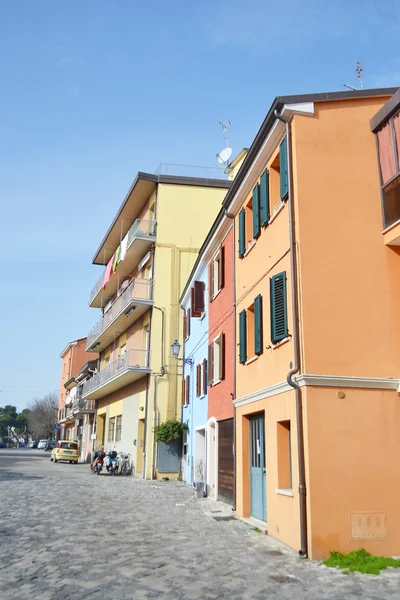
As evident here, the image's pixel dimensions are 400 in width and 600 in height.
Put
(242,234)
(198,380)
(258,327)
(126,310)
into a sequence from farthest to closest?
(126,310), (198,380), (242,234), (258,327)

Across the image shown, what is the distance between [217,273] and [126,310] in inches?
447

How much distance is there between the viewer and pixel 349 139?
10.5 metres

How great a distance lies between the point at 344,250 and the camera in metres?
9.88

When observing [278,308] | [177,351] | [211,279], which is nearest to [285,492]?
[278,308]

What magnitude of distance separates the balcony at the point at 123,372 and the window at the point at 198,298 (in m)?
6.50

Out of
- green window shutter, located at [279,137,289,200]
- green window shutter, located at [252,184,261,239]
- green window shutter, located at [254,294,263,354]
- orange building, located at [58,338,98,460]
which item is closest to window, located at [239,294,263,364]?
green window shutter, located at [254,294,263,354]

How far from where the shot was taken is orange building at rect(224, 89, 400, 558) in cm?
872

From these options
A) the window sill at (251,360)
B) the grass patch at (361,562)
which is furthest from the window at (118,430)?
the grass patch at (361,562)

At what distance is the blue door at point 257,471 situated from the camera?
11.9 meters

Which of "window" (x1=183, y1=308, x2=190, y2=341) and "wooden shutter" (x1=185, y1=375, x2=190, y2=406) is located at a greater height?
"window" (x1=183, y1=308, x2=190, y2=341)

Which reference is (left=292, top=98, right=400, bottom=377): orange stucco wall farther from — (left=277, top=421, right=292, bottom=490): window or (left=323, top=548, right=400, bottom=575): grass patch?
(left=323, top=548, right=400, bottom=575): grass patch

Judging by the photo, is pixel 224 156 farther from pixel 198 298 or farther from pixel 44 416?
pixel 44 416

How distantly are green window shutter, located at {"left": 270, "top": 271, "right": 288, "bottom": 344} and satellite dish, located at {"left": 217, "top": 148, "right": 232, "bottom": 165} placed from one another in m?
16.1

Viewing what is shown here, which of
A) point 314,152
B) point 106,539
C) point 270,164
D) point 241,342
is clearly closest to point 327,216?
point 314,152
